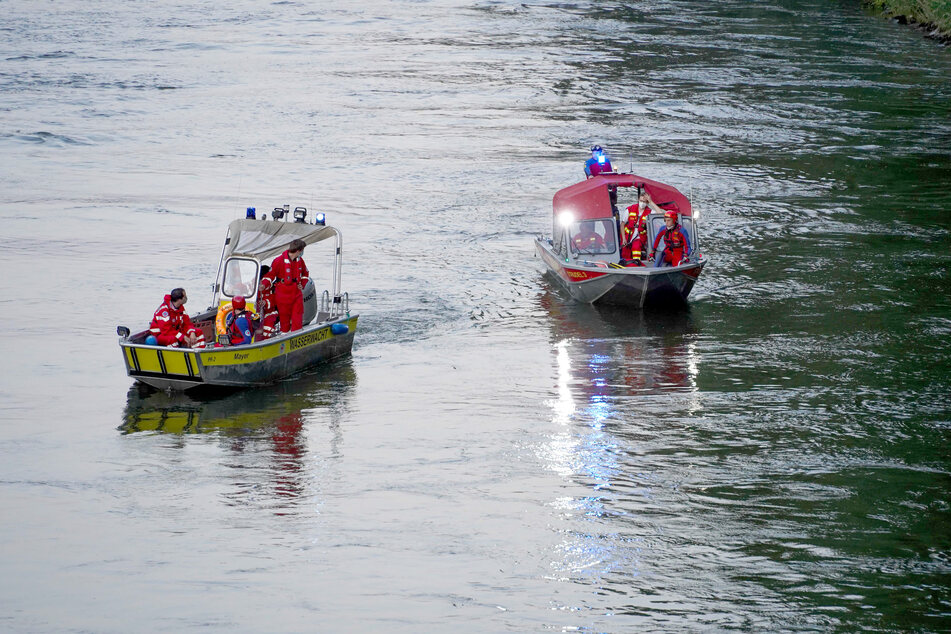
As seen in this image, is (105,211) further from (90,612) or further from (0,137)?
(90,612)

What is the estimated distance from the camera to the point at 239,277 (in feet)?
67.6

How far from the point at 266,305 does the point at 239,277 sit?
95 centimetres

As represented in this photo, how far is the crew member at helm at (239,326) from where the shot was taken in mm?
19375

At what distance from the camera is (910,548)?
14375 millimetres

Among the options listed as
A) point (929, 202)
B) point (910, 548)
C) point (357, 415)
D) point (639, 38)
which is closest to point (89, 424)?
point (357, 415)

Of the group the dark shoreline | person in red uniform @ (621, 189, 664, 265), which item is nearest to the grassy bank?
the dark shoreline

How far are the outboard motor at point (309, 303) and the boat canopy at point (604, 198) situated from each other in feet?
21.0

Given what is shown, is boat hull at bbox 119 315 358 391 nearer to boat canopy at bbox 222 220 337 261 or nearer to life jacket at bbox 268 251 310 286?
life jacket at bbox 268 251 310 286

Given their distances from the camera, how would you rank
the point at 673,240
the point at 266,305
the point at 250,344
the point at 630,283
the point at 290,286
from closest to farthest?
the point at 250,344
the point at 290,286
the point at 266,305
the point at 630,283
the point at 673,240

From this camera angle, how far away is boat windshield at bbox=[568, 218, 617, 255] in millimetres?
24791

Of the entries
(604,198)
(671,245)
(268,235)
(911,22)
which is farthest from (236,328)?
(911,22)

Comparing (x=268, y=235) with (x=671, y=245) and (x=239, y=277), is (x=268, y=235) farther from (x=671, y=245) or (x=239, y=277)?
(x=671, y=245)

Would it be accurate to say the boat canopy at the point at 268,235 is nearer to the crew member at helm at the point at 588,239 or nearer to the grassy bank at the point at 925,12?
the crew member at helm at the point at 588,239

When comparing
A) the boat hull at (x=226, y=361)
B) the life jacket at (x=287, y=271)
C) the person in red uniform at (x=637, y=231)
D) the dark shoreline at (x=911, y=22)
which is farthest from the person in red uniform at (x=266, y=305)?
the dark shoreline at (x=911, y=22)
